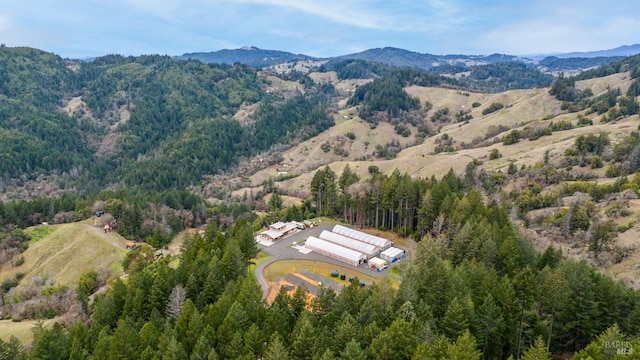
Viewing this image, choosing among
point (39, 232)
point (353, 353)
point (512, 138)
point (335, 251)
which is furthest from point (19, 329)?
point (512, 138)

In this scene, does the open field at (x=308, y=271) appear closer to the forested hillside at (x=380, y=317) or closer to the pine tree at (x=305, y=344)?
the forested hillside at (x=380, y=317)

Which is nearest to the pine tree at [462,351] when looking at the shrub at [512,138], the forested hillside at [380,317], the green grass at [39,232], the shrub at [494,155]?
the forested hillside at [380,317]

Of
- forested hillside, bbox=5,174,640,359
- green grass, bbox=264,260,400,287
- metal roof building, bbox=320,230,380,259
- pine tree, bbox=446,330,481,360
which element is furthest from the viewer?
metal roof building, bbox=320,230,380,259

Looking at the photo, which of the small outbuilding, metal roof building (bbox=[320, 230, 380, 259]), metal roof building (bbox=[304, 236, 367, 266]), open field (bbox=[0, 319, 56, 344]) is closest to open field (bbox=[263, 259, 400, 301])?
metal roof building (bbox=[304, 236, 367, 266])

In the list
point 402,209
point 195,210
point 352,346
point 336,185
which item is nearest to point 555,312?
point 352,346

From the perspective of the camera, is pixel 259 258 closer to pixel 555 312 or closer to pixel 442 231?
pixel 442 231

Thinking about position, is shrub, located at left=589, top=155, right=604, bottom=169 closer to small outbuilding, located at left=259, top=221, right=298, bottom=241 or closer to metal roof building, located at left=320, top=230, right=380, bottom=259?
metal roof building, located at left=320, top=230, right=380, bottom=259
